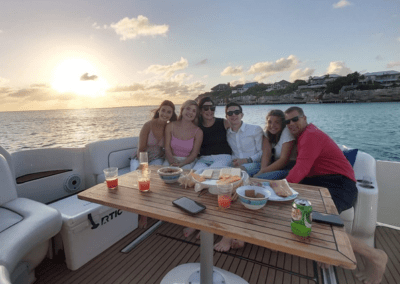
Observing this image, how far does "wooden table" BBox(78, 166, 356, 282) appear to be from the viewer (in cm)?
81

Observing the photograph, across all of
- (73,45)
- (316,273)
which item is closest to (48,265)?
(316,273)

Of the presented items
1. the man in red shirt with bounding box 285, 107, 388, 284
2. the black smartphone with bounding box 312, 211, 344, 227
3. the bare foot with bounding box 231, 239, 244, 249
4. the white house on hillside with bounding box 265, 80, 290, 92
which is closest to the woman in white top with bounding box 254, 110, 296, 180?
the man in red shirt with bounding box 285, 107, 388, 284

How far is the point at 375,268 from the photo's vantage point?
1555mm

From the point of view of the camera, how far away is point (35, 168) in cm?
250

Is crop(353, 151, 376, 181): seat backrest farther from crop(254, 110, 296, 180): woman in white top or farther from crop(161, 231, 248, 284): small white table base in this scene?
crop(161, 231, 248, 284): small white table base

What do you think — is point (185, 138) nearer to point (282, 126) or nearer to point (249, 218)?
point (282, 126)

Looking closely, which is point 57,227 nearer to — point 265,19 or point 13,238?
point 13,238

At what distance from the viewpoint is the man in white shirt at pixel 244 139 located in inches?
108

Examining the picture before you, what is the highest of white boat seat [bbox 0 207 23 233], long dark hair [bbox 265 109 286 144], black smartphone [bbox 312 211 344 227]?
long dark hair [bbox 265 109 286 144]

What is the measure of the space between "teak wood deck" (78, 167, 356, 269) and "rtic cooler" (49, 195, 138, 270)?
1.77ft

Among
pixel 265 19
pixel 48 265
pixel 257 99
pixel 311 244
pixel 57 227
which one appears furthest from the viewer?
pixel 257 99

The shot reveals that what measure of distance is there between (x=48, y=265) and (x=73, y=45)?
7.04m

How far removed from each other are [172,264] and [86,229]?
89 cm

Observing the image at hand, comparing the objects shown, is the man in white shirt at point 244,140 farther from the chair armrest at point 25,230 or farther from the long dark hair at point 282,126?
the chair armrest at point 25,230
